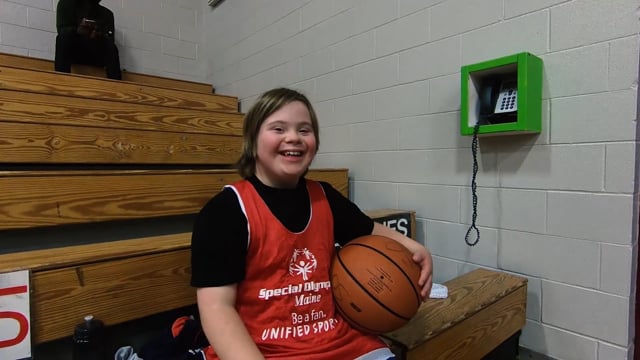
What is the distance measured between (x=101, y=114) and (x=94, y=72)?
1426mm

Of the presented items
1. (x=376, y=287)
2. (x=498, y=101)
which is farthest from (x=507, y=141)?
(x=376, y=287)

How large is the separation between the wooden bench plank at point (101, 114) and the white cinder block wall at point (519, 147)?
87 centimetres

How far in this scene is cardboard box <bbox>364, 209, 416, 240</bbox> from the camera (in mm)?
1685

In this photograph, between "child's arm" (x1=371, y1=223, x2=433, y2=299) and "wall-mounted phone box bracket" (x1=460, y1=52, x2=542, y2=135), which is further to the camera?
"wall-mounted phone box bracket" (x1=460, y1=52, x2=542, y2=135)

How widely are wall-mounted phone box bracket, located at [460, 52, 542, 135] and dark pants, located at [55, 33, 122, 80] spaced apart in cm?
279

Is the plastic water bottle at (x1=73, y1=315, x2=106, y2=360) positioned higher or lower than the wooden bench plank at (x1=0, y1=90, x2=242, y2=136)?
lower

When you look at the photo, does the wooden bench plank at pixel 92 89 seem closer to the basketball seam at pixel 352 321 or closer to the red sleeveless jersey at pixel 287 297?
the red sleeveless jersey at pixel 287 297

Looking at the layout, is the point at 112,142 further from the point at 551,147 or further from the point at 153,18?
the point at 153,18

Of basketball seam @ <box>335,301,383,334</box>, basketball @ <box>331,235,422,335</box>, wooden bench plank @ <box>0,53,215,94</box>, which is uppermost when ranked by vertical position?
wooden bench plank @ <box>0,53,215,94</box>

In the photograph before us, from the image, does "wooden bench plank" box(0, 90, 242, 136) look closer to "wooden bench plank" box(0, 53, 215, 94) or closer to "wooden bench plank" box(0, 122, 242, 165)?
"wooden bench plank" box(0, 122, 242, 165)

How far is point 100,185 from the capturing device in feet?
4.55

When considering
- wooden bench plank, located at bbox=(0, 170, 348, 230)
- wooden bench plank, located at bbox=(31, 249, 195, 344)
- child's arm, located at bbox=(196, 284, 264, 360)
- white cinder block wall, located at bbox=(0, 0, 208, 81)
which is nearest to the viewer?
child's arm, located at bbox=(196, 284, 264, 360)

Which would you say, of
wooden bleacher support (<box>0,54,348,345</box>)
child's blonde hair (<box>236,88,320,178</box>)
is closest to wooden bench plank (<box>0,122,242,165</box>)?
wooden bleacher support (<box>0,54,348,345</box>)

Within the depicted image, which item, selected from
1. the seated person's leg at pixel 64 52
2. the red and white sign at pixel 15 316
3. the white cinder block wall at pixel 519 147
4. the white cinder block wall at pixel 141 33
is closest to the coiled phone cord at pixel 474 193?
the white cinder block wall at pixel 519 147
